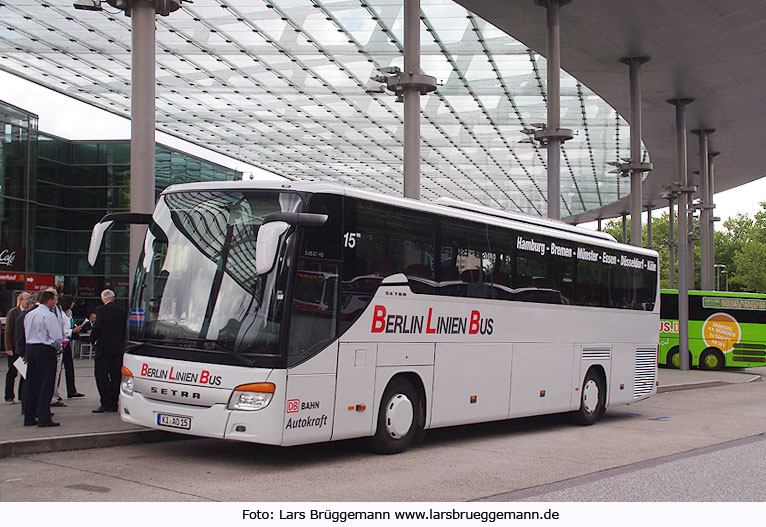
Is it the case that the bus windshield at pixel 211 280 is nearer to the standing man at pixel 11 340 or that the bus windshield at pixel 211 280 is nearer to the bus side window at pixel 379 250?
the bus side window at pixel 379 250

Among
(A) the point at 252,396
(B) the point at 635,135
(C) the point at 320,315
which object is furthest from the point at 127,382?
(B) the point at 635,135

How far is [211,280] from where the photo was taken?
30.6 feet

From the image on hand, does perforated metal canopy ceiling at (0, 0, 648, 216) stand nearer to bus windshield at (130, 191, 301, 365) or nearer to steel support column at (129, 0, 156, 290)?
steel support column at (129, 0, 156, 290)

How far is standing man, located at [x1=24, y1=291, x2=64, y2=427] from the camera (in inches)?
411

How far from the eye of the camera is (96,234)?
1003 centimetres

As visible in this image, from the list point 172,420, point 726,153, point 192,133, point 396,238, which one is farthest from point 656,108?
point 172,420

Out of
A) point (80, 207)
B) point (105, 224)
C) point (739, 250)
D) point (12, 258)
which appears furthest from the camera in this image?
point (739, 250)

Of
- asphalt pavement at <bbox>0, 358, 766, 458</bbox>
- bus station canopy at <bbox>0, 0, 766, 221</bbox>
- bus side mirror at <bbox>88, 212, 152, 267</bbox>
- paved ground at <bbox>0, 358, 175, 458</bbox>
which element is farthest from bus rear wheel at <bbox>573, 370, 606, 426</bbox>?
bus station canopy at <bbox>0, 0, 766, 221</bbox>

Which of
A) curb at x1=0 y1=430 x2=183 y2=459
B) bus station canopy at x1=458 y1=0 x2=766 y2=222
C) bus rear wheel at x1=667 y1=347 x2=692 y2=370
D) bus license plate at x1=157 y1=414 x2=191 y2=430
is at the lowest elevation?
bus rear wheel at x1=667 y1=347 x2=692 y2=370

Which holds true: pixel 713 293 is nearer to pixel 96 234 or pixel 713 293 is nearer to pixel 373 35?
pixel 373 35

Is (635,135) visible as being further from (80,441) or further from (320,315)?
(80,441)

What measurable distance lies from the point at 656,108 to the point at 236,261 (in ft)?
101

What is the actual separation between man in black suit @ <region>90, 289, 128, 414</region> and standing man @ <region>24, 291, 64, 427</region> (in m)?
1.51

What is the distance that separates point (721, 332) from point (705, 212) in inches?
587
